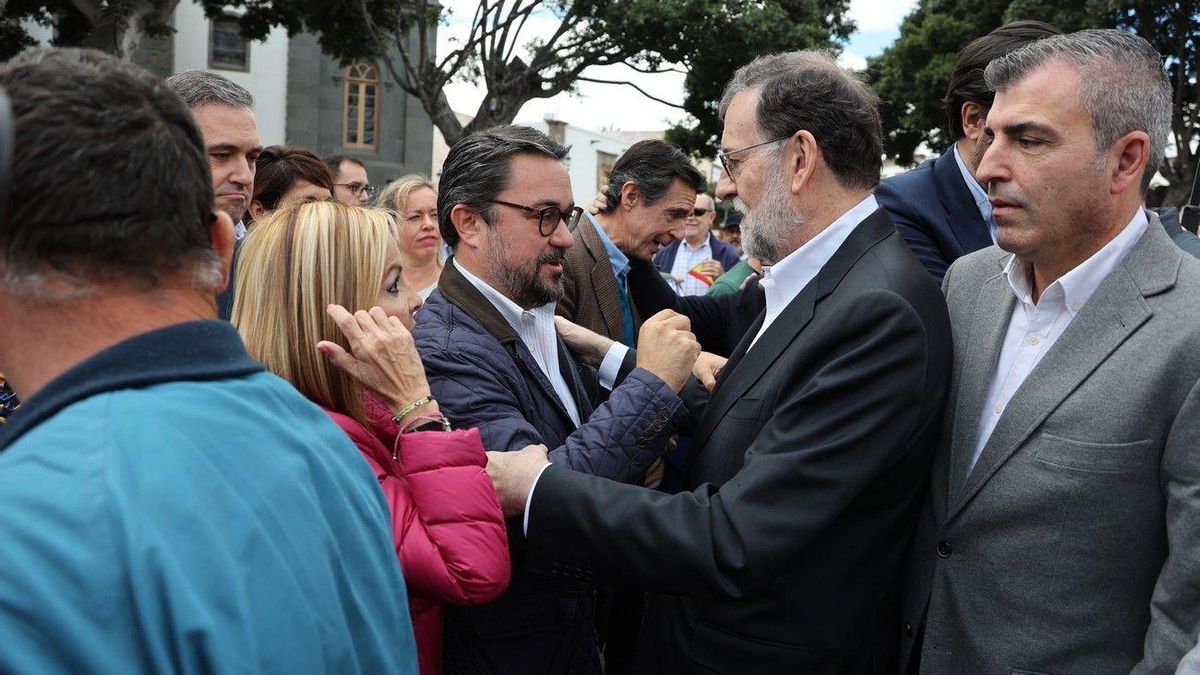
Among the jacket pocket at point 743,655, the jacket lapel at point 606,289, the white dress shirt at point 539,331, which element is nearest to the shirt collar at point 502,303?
the white dress shirt at point 539,331

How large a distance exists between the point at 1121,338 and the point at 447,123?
19.8m

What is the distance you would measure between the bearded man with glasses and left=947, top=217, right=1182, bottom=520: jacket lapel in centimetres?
83

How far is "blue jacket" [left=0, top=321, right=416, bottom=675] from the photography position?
3.34 feet

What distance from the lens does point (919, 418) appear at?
2.20 metres

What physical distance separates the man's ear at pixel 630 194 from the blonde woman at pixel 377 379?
2674 millimetres

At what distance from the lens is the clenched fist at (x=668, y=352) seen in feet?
8.59

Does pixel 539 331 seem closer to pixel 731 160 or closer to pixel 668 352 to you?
pixel 668 352

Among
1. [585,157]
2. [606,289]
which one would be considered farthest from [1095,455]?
[585,157]

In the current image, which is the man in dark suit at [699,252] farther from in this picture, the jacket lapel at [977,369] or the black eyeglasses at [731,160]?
the jacket lapel at [977,369]

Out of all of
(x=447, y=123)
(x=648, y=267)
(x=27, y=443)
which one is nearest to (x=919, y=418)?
(x=27, y=443)

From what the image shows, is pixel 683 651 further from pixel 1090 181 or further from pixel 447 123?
pixel 447 123

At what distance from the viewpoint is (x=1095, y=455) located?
6.28 ft

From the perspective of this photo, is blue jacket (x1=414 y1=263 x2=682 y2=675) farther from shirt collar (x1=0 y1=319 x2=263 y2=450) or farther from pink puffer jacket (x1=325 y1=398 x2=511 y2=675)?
shirt collar (x1=0 y1=319 x2=263 y2=450)

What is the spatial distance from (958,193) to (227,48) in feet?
106
